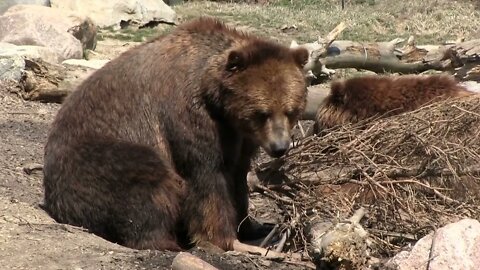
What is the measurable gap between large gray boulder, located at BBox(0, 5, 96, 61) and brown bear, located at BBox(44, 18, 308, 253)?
21.9ft

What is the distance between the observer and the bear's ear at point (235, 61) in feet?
17.4

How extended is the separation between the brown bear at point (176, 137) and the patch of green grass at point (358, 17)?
37.0 ft

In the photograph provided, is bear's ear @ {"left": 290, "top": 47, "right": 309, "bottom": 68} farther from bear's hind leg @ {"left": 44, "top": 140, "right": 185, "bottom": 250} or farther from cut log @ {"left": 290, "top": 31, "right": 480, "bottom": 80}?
cut log @ {"left": 290, "top": 31, "right": 480, "bottom": 80}

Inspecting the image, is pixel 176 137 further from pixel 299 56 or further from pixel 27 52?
pixel 27 52

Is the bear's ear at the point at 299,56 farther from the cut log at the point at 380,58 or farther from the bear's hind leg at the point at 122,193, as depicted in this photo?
the cut log at the point at 380,58

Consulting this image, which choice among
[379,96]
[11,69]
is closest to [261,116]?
[379,96]

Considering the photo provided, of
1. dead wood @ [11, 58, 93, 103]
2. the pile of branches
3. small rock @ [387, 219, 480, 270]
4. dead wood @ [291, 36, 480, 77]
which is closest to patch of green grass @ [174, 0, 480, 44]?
dead wood @ [291, 36, 480, 77]

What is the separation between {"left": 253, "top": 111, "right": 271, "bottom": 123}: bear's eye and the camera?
532 cm

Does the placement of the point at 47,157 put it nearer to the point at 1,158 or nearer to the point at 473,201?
the point at 1,158

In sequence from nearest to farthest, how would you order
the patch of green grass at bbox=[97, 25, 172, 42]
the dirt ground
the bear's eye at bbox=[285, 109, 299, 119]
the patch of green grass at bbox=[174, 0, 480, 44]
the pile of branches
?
the dirt ground
the pile of branches
the bear's eye at bbox=[285, 109, 299, 119]
the patch of green grass at bbox=[97, 25, 172, 42]
the patch of green grass at bbox=[174, 0, 480, 44]

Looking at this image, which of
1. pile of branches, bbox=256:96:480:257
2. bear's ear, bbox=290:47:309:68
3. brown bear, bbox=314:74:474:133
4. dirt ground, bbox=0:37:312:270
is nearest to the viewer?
dirt ground, bbox=0:37:312:270

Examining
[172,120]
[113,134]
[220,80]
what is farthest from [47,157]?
[220,80]

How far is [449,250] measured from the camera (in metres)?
4.38

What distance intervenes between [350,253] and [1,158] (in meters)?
3.62
